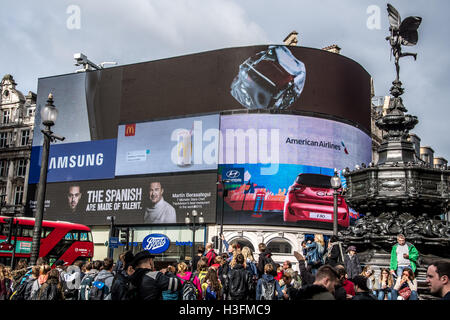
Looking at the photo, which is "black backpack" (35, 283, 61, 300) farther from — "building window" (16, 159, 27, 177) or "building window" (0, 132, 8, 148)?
"building window" (0, 132, 8, 148)

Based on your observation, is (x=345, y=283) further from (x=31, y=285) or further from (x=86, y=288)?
(x=31, y=285)

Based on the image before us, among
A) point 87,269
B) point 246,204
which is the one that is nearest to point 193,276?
point 87,269

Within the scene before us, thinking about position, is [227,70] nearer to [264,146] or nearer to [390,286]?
[264,146]

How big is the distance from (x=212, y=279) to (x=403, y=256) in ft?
12.0

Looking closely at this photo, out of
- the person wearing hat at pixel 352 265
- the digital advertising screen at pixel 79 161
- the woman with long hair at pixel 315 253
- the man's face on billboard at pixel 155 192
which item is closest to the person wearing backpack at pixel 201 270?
the woman with long hair at pixel 315 253

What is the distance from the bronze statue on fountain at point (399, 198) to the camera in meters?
10.2

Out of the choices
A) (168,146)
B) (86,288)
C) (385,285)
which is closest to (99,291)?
(86,288)

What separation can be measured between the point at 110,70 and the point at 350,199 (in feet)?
160

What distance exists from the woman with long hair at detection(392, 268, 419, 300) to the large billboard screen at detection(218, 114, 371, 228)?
1431 inches

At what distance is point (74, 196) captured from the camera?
5412 centimetres

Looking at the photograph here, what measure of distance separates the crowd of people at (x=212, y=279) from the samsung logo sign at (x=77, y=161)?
1688 inches

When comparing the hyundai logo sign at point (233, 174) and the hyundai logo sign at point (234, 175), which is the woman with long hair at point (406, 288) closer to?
the hyundai logo sign at point (234, 175)

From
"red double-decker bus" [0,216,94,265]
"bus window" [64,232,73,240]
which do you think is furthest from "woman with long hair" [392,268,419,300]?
"bus window" [64,232,73,240]
